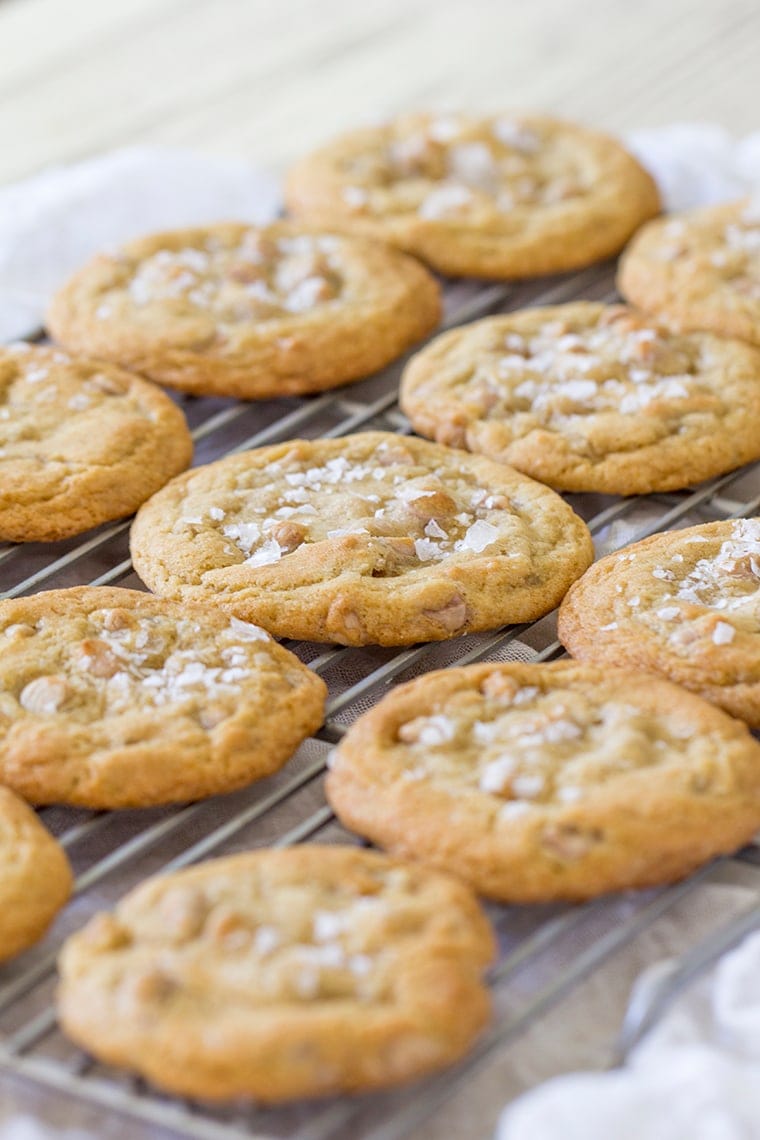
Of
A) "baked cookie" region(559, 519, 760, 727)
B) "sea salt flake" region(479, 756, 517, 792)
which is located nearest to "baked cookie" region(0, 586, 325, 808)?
"sea salt flake" region(479, 756, 517, 792)

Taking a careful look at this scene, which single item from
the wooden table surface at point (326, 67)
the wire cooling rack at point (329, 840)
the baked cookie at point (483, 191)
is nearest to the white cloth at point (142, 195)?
the baked cookie at point (483, 191)

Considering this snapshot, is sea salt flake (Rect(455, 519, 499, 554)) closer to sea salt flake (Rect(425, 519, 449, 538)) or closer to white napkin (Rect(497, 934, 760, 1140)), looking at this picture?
sea salt flake (Rect(425, 519, 449, 538))

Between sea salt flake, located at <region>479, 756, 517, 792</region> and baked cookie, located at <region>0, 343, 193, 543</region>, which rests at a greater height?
baked cookie, located at <region>0, 343, 193, 543</region>

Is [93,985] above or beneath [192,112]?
beneath

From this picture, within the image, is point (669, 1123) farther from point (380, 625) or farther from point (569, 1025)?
point (380, 625)

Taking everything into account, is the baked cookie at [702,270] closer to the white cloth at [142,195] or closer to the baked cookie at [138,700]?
the white cloth at [142,195]

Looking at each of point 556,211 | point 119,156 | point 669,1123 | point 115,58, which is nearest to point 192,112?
point 115,58

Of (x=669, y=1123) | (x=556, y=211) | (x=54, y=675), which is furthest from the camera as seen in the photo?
(x=556, y=211)

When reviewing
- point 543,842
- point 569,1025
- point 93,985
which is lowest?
point 569,1025
